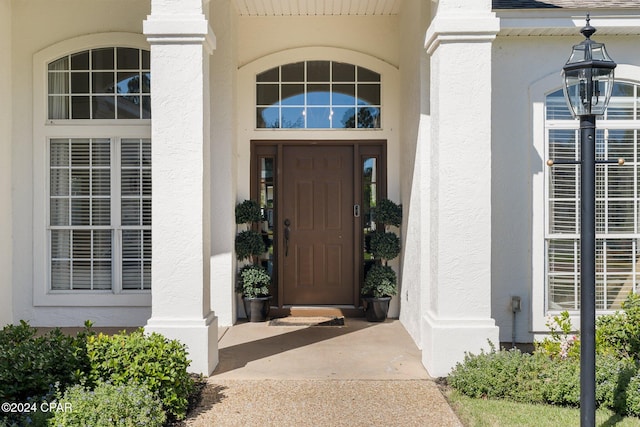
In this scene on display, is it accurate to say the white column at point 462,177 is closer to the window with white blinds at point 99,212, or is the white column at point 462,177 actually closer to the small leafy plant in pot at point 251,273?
the small leafy plant in pot at point 251,273

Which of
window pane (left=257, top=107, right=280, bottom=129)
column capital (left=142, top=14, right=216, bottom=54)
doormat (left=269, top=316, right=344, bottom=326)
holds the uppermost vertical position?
column capital (left=142, top=14, right=216, bottom=54)

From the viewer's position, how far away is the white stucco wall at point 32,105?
22.5 ft

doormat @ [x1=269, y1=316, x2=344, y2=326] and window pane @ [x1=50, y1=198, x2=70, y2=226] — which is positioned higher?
window pane @ [x1=50, y1=198, x2=70, y2=226]

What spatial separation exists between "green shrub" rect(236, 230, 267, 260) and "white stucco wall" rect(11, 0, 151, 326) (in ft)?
4.39

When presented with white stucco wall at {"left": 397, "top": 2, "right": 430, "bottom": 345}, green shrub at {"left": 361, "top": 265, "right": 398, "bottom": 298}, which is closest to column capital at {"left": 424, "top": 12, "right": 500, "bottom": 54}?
white stucco wall at {"left": 397, "top": 2, "right": 430, "bottom": 345}

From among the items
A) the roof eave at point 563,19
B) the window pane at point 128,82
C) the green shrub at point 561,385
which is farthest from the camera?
the window pane at point 128,82

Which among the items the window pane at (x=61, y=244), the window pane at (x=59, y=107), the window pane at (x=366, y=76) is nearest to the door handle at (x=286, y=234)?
the window pane at (x=366, y=76)

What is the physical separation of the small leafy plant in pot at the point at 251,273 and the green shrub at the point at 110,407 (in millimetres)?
3296

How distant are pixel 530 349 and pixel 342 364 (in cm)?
205

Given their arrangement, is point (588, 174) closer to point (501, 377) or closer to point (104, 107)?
point (501, 377)

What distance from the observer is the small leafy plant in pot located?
706 cm

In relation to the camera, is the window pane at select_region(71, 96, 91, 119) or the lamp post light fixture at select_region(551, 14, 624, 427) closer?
the lamp post light fixture at select_region(551, 14, 624, 427)

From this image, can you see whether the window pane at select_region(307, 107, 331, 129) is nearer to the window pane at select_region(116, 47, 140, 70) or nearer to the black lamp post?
the window pane at select_region(116, 47, 140, 70)

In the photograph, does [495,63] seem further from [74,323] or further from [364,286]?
[74,323]
